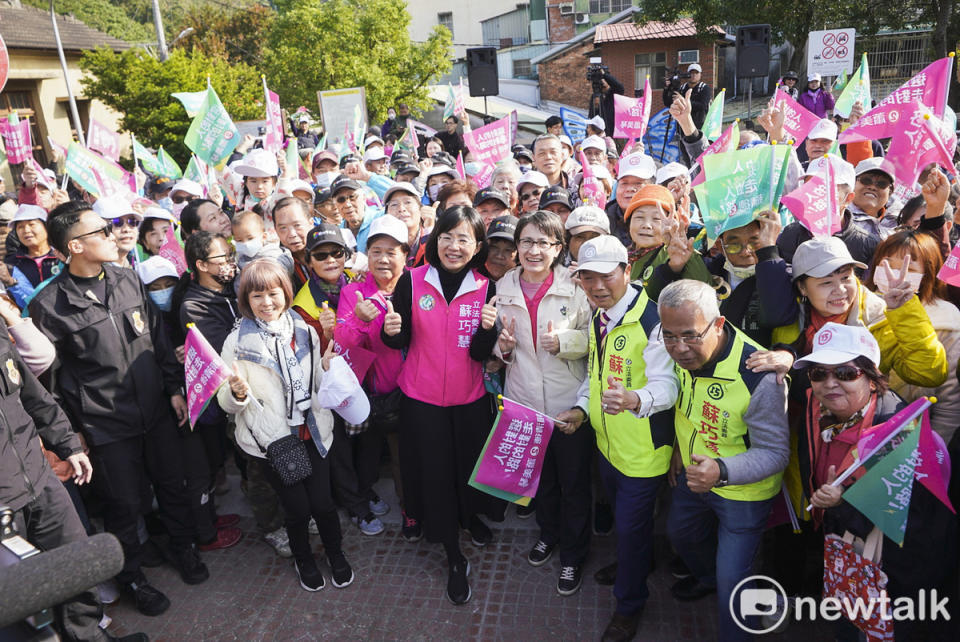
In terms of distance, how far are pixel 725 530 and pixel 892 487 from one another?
778 millimetres

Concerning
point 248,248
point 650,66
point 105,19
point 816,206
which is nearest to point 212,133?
point 248,248

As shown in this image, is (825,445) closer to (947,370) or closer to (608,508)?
(947,370)

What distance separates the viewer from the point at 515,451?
11.4 feet

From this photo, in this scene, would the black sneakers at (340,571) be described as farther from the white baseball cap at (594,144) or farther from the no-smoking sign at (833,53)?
the no-smoking sign at (833,53)

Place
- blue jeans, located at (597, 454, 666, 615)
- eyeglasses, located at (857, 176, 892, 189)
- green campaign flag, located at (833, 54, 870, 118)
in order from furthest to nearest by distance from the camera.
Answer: green campaign flag, located at (833, 54, 870, 118) → eyeglasses, located at (857, 176, 892, 189) → blue jeans, located at (597, 454, 666, 615)

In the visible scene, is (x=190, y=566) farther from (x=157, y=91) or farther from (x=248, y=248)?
(x=157, y=91)

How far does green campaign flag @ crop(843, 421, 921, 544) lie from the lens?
7.73ft

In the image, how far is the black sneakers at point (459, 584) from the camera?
3.67 m

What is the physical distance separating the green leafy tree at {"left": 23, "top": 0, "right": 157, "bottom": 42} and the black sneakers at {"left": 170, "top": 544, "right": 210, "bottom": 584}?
171 ft

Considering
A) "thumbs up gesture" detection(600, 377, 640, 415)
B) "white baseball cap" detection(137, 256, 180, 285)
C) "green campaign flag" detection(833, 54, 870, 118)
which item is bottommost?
"thumbs up gesture" detection(600, 377, 640, 415)

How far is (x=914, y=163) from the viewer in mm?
4219

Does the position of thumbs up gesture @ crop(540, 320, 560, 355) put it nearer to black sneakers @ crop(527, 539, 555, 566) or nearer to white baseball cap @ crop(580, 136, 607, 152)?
black sneakers @ crop(527, 539, 555, 566)

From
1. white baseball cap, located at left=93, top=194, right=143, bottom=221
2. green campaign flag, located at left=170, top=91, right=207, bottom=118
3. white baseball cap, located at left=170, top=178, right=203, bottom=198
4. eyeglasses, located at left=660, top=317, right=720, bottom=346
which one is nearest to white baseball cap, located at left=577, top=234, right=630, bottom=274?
eyeglasses, located at left=660, top=317, right=720, bottom=346

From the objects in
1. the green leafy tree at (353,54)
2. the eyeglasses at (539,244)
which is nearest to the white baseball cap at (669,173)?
the eyeglasses at (539,244)
